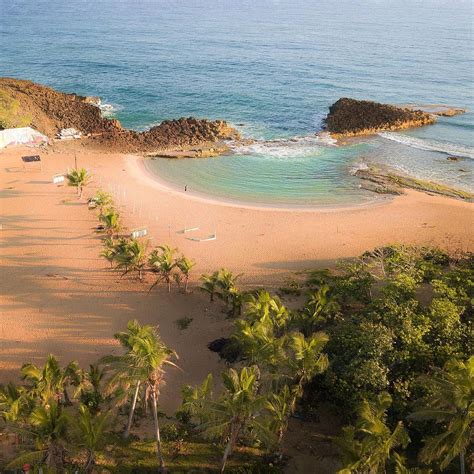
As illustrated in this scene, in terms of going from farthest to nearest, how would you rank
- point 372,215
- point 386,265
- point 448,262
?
point 372,215 → point 448,262 → point 386,265

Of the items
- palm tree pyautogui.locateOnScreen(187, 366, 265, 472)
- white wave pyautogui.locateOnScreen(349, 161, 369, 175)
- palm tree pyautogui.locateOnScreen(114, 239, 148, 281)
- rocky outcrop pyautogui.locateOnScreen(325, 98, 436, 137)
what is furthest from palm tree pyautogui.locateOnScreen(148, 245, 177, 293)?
rocky outcrop pyautogui.locateOnScreen(325, 98, 436, 137)

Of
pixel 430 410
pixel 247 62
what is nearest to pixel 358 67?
pixel 247 62

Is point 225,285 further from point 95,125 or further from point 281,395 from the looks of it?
point 95,125

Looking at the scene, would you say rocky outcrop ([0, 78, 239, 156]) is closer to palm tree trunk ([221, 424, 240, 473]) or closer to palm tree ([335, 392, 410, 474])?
palm tree trunk ([221, 424, 240, 473])

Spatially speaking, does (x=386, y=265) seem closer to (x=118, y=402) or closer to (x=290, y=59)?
(x=118, y=402)

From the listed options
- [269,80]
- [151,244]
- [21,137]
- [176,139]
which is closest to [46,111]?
[21,137]

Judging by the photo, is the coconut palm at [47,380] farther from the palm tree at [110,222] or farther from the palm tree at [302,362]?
the palm tree at [110,222]
